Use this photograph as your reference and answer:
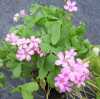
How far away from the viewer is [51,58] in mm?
1257

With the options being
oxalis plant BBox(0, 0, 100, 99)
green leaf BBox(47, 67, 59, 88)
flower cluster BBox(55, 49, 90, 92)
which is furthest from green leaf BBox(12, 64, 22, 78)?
flower cluster BBox(55, 49, 90, 92)

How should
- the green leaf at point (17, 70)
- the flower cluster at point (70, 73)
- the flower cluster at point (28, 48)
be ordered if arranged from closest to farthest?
the flower cluster at point (70, 73) → the flower cluster at point (28, 48) → the green leaf at point (17, 70)

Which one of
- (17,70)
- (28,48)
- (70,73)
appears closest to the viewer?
(70,73)

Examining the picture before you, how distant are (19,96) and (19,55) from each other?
0.34 metres

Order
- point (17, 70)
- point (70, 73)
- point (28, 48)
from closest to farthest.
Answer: point (70, 73) → point (28, 48) → point (17, 70)

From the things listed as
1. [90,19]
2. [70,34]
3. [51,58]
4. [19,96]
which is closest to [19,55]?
[51,58]

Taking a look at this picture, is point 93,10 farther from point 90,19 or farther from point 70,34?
point 70,34

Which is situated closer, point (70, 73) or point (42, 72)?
point (70, 73)

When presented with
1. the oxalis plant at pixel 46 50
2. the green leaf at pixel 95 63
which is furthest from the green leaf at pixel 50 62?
the green leaf at pixel 95 63

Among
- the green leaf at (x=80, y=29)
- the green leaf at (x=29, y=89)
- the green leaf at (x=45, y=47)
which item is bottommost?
the green leaf at (x=29, y=89)

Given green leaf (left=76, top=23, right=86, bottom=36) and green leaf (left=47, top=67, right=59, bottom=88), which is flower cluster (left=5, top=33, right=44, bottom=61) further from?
green leaf (left=76, top=23, right=86, bottom=36)

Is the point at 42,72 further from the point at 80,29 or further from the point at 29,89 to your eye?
the point at 80,29

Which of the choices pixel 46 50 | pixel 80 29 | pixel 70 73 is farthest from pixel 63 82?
pixel 80 29

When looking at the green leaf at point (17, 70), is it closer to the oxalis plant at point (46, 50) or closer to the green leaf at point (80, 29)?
the oxalis plant at point (46, 50)
